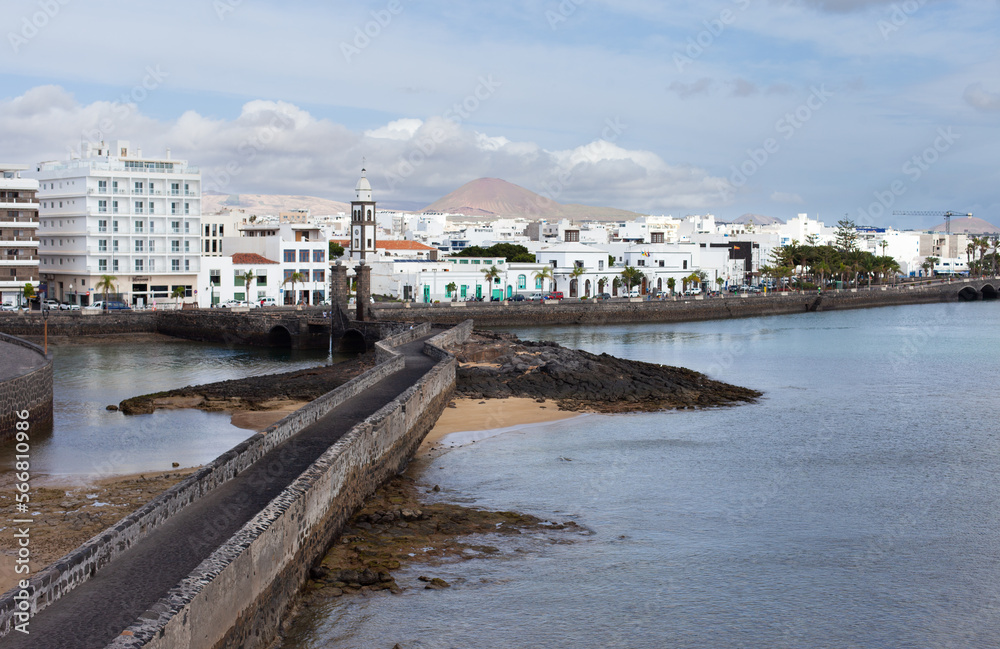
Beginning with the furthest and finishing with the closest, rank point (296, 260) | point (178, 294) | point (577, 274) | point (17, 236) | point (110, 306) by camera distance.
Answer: point (577, 274), point (296, 260), point (178, 294), point (110, 306), point (17, 236)

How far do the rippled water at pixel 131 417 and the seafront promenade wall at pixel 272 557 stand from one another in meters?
6.21

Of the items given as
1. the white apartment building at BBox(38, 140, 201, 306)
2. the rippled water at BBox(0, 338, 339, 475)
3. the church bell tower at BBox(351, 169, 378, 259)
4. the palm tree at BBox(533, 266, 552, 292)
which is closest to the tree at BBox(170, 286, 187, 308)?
the white apartment building at BBox(38, 140, 201, 306)

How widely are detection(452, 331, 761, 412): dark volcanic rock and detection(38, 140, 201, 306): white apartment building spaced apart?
36.4 metres

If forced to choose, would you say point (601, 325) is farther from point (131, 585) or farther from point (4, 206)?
point (131, 585)

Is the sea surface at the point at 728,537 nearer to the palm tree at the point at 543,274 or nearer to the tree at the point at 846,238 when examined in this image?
the palm tree at the point at 543,274

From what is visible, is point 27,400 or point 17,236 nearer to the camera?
point 27,400

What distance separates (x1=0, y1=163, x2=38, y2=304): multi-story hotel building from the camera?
200 ft

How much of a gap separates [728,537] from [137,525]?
419 inches

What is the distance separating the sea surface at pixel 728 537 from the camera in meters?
13.6

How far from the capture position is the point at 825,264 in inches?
5017

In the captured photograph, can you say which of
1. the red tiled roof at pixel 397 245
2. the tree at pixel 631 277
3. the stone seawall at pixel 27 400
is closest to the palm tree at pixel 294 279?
the red tiled roof at pixel 397 245

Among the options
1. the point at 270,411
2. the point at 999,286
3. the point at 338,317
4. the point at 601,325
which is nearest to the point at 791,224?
the point at 999,286

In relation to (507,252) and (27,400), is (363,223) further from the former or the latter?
(27,400)

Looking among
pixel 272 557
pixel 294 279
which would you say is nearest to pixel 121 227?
pixel 294 279
